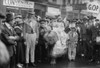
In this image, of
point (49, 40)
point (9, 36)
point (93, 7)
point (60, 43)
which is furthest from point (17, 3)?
point (93, 7)

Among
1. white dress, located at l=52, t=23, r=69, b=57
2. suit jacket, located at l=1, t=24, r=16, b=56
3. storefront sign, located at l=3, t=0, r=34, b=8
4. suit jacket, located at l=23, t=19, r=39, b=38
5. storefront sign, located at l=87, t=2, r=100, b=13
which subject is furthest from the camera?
storefront sign, located at l=87, t=2, r=100, b=13

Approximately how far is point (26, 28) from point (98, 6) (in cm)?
650

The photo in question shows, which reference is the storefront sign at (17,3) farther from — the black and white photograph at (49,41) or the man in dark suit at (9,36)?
the man in dark suit at (9,36)

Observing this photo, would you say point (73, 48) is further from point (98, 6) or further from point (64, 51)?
point (98, 6)

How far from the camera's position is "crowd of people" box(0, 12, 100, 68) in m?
9.80

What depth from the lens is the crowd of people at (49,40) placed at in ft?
32.2

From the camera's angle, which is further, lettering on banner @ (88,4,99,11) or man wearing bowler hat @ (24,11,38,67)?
lettering on banner @ (88,4,99,11)

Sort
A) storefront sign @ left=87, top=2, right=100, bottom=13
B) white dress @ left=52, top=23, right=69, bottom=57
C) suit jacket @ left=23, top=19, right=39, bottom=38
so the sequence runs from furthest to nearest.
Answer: storefront sign @ left=87, top=2, right=100, bottom=13
white dress @ left=52, top=23, right=69, bottom=57
suit jacket @ left=23, top=19, right=39, bottom=38

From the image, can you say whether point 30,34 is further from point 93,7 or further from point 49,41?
point 93,7

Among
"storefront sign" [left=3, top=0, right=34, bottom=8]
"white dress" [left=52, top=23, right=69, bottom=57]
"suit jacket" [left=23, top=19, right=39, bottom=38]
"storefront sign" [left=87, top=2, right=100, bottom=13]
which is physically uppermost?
"storefront sign" [left=3, top=0, right=34, bottom=8]

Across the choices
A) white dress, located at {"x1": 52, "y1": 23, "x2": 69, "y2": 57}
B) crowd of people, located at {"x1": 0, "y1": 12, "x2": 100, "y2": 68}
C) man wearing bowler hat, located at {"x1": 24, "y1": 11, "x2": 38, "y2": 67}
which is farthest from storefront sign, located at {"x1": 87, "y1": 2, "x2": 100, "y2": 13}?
man wearing bowler hat, located at {"x1": 24, "y1": 11, "x2": 38, "y2": 67}

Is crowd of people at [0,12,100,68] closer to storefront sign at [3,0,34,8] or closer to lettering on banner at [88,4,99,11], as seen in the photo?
storefront sign at [3,0,34,8]

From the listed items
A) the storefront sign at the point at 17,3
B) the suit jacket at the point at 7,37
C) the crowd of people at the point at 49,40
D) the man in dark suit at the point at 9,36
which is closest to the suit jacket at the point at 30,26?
the crowd of people at the point at 49,40

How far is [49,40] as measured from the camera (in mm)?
10617
